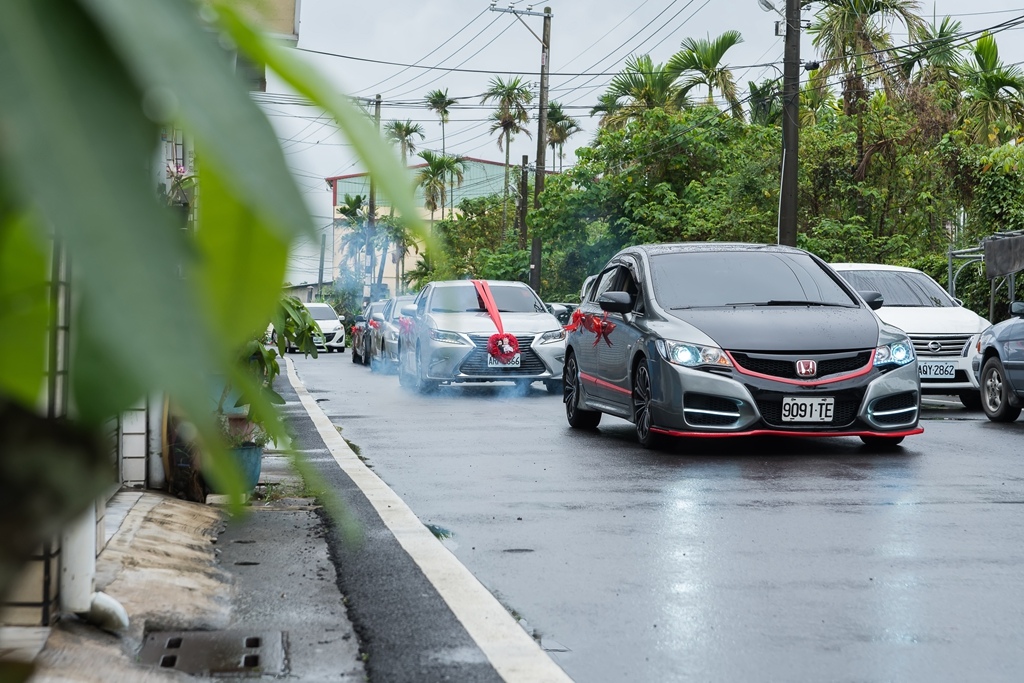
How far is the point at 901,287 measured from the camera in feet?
48.6

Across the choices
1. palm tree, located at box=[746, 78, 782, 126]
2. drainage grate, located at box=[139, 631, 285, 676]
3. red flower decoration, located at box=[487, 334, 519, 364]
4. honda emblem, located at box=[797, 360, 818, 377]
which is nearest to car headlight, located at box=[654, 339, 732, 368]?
honda emblem, located at box=[797, 360, 818, 377]

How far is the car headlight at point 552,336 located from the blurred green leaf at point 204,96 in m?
15.4

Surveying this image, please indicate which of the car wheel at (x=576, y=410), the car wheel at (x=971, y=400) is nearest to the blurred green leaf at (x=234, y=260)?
the car wheel at (x=576, y=410)

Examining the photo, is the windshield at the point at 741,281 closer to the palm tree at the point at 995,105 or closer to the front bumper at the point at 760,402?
the front bumper at the point at 760,402

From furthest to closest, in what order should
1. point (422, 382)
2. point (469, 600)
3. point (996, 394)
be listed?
1. point (422, 382)
2. point (996, 394)
3. point (469, 600)

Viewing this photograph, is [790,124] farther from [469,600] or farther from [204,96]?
[204,96]

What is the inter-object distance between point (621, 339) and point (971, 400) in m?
5.83

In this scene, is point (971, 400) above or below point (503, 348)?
below

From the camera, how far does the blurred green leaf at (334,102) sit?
0.33 meters

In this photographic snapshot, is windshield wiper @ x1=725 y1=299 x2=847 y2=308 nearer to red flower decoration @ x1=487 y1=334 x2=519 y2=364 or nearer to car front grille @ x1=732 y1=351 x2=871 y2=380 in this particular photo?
car front grille @ x1=732 y1=351 x2=871 y2=380

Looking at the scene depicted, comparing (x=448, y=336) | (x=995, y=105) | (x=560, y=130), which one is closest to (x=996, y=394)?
(x=448, y=336)

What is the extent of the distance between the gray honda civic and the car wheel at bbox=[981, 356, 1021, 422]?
248cm

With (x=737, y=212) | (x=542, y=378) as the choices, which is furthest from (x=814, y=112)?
(x=542, y=378)

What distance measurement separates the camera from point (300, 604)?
14.1ft
